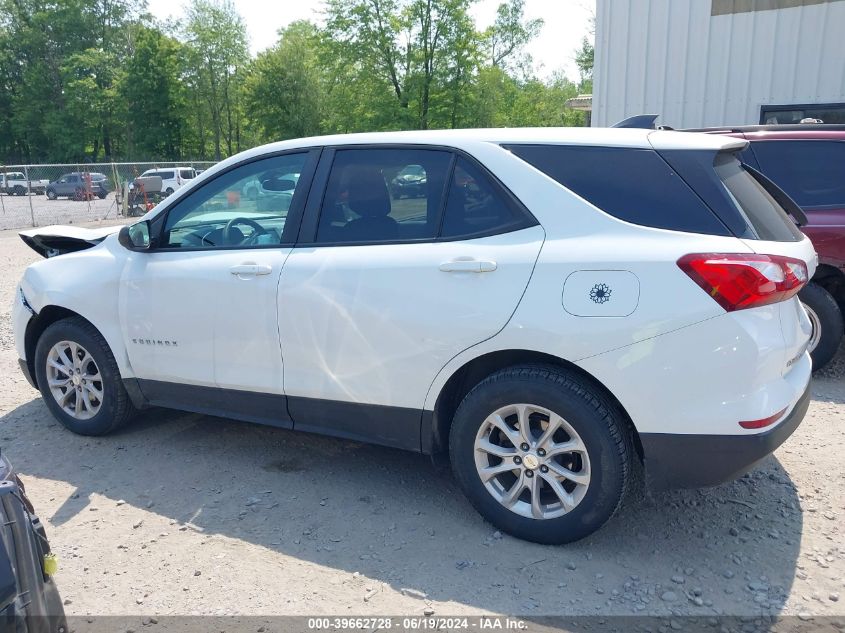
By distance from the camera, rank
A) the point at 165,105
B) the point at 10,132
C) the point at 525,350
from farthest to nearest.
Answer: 1. the point at 10,132
2. the point at 165,105
3. the point at 525,350

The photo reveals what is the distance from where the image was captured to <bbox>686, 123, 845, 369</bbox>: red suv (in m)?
5.27

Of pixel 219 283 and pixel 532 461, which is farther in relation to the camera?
pixel 219 283

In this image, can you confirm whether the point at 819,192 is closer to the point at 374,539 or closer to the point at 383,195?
the point at 383,195

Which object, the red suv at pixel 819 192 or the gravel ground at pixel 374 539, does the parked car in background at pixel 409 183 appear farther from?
the red suv at pixel 819 192

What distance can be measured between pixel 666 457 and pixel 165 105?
56.3 m

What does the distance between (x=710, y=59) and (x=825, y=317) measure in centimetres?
627

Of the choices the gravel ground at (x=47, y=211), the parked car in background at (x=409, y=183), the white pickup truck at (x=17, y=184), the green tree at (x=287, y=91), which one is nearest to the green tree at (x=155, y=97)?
the green tree at (x=287, y=91)

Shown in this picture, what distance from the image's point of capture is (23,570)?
2.03 meters

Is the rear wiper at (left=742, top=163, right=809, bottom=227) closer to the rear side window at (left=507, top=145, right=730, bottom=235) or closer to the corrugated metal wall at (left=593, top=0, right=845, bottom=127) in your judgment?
the rear side window at (left=507, top=145, right=730, bottom=235)

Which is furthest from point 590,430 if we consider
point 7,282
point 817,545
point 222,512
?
point 7,282

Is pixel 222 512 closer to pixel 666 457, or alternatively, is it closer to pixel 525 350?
pixel 525 350

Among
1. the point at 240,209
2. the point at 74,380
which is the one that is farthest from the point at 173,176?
the point at 240,209

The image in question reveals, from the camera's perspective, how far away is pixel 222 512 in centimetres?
356

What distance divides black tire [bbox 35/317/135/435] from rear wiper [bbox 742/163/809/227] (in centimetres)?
373
